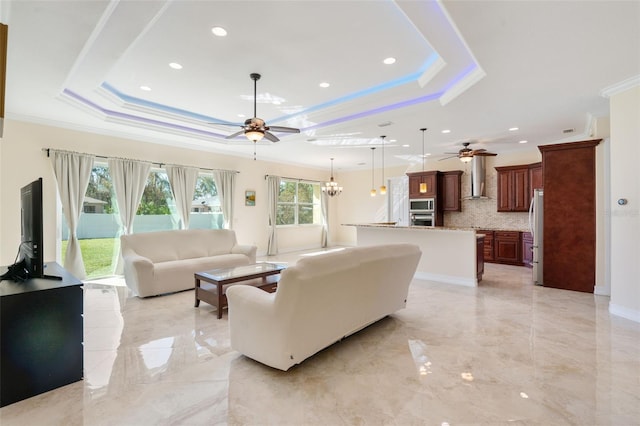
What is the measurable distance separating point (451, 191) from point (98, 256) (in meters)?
8.44

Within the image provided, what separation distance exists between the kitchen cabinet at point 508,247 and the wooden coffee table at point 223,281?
572 centimetres

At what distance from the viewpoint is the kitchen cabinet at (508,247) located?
706 centimetres

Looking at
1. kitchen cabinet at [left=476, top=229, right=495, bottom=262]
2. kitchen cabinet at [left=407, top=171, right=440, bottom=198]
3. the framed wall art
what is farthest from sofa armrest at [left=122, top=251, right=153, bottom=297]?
kitchen cabinet at [left=476, top=229, right=495, bottom=262]

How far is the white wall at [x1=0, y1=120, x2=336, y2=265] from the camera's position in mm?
4750

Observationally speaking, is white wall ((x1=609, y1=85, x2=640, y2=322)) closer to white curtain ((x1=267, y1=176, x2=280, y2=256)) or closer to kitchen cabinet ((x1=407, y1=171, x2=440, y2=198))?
kitchen cabinet ((x1=407, y1=171, x2=440, y2=198))

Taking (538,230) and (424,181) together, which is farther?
(424,181)

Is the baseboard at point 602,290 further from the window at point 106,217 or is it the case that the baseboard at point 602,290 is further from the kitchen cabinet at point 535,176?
the window at point 106,217

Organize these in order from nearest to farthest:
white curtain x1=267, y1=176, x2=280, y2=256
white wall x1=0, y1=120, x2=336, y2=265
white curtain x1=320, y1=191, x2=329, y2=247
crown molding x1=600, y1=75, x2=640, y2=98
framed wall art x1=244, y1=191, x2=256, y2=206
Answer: crown molding x1=600, y1=75, x2=640, y2=98 → white wall x1=0, y1=120, x2=336, y2=265 → framed wall art x1=244, y1=191, x2=256, y2=206 → white curtain x1=267, y1=176, x2=280, y2=256 → white curtain x1=320, y1=191, x2=329, y2=247

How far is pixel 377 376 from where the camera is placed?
2.38m

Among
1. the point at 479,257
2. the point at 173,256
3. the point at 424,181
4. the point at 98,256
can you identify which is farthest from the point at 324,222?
the point at 98,256

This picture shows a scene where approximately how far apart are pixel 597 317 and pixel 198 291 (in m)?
5.02

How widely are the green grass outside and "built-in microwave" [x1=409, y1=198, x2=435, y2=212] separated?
7.45 meters

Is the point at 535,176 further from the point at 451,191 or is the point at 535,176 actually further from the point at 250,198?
the point at 250,198

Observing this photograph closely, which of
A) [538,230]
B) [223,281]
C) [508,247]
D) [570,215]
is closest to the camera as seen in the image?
[223,281]
